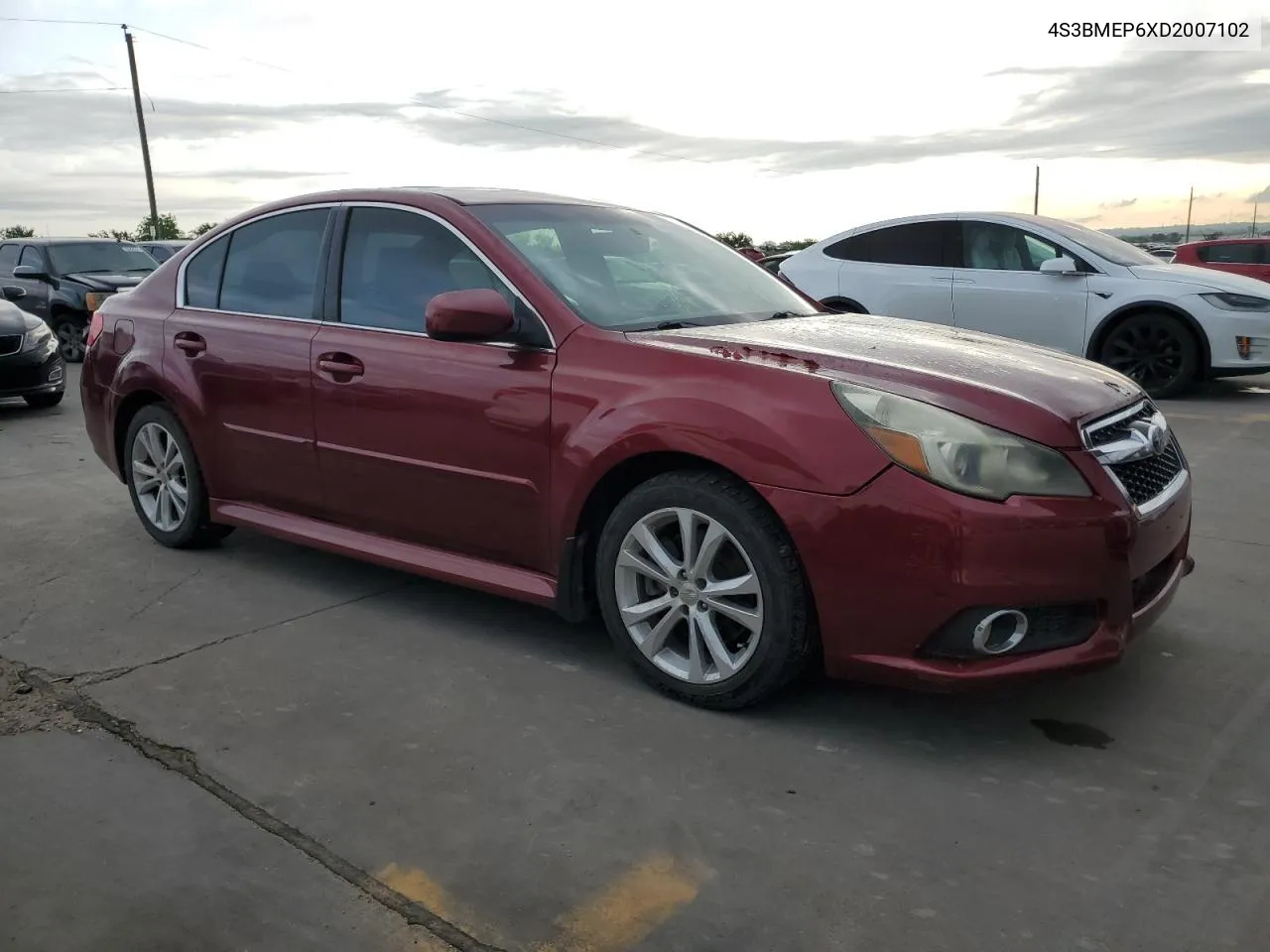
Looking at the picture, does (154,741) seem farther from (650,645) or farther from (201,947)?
(650,645)

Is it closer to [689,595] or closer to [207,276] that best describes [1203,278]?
[689,595]

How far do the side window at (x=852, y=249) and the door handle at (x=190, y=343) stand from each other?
682cm

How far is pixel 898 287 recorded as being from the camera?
32.6 ft

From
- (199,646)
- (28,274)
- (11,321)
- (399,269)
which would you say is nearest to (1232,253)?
(11,321)

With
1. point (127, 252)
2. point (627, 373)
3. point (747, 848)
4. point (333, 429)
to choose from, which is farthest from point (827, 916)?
point (127, 252)

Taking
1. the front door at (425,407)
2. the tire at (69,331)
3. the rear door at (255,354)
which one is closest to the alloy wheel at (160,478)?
the rear door at (255,354)

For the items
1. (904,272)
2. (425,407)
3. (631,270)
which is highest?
(631,270)

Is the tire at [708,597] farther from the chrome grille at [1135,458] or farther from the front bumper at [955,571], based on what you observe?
the chrome grille at [1135,458]

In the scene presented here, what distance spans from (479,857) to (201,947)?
0.60 meters

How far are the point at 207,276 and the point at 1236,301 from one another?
7745mm

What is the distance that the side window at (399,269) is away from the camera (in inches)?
155

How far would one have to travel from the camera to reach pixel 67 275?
1445 centimetres

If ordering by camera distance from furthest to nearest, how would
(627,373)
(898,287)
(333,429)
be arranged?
(898,287)
(333,429)
(627,373)

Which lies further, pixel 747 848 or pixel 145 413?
pixel 145 413
